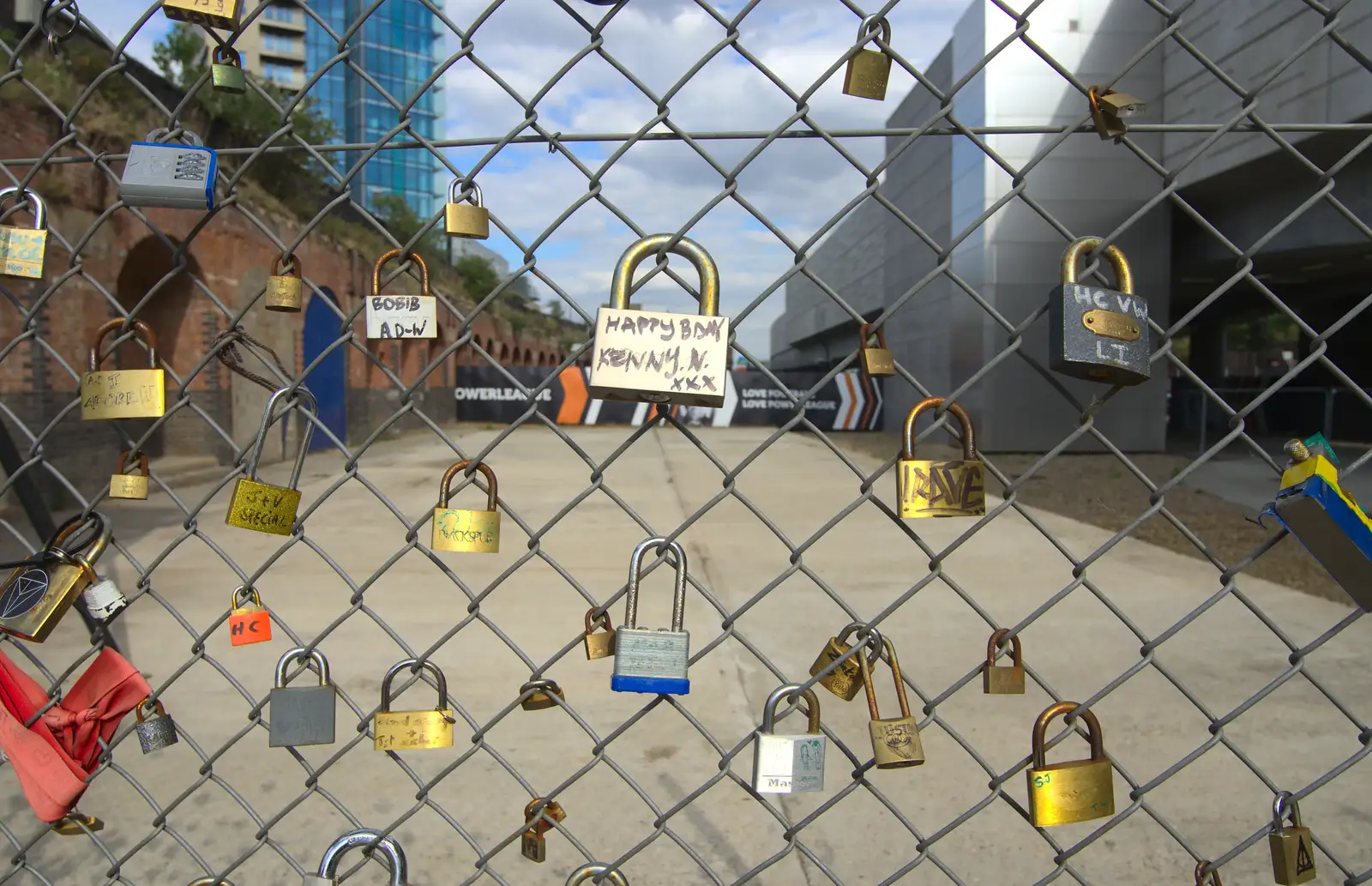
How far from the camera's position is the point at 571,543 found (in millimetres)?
6602

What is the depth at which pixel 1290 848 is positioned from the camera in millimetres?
1276

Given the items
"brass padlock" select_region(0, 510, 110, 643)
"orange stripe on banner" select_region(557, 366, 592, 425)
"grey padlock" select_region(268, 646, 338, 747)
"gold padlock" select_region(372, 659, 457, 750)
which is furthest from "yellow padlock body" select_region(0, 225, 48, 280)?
"orange stripe on banner" select_region(557, 366, 592, 425)

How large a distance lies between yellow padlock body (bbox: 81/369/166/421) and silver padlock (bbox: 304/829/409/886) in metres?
0.65

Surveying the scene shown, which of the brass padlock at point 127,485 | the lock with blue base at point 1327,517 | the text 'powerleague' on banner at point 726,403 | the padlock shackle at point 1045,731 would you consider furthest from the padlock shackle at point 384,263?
the text 'powerleague' on banner at point 726,403

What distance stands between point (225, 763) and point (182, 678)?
3.10 ft

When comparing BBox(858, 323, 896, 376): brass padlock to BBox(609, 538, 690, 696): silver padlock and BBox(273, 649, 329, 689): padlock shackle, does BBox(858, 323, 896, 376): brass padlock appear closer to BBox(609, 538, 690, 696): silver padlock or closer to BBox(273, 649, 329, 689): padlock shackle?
BBox(609, 538, 690, 696): silver padlock

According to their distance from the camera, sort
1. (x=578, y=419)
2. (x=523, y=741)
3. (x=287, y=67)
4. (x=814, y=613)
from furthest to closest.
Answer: (x=287, y=67)
(x=578, y=419)
(x=814, y=613)
(x=523, y=741)

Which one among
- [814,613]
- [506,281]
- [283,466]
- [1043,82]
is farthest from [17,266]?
[1043,82]

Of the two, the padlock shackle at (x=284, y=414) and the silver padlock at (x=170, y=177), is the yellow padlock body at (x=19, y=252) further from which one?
the padlock shackle at (x=284, y=414)

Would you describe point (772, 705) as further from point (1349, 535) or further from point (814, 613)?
point (814, 613)

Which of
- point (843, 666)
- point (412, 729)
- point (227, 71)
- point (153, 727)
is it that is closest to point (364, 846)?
point (412, 729)

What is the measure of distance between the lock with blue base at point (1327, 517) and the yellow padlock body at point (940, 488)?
394 millimetres

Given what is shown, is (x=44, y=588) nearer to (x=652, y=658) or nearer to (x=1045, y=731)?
(x=652, y=658)

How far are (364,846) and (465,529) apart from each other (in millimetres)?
479
